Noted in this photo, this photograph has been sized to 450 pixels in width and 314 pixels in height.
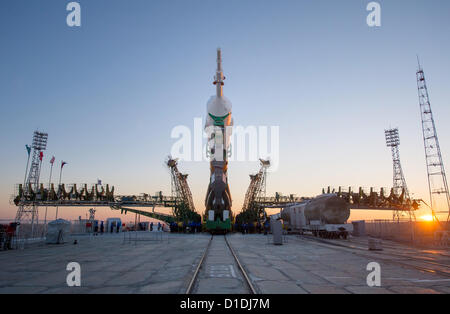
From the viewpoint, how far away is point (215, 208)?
118 feet

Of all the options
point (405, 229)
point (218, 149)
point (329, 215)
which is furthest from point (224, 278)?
point (405, 229)

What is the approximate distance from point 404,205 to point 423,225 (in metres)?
48.7

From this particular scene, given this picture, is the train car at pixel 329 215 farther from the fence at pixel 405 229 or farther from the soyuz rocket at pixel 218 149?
the soyuz rocket at pixel 218 149

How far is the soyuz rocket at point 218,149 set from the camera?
36.2 metres

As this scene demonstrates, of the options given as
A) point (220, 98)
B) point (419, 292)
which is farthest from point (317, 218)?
point (419, 292)

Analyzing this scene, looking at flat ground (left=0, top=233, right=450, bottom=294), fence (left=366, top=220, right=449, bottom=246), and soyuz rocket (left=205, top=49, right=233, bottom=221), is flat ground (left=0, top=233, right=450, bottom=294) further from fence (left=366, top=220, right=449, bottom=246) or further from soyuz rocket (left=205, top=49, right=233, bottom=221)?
soyuz rocket (left=205, top=49, right=233, bottom=221)

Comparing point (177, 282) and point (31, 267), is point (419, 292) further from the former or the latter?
point (31, 267)

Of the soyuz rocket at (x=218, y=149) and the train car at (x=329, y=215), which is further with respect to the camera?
the soyuz rocket at (x=218, y=149)

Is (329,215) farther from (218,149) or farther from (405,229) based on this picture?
(218,149)

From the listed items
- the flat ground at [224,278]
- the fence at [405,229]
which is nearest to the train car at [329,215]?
the fence at [405,229]

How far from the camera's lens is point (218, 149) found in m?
40.0

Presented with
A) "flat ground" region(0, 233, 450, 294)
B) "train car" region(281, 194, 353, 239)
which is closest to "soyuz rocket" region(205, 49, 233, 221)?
"train car" region(281, 194, 353, 239)

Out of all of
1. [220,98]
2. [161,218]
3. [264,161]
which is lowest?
[161,218]
